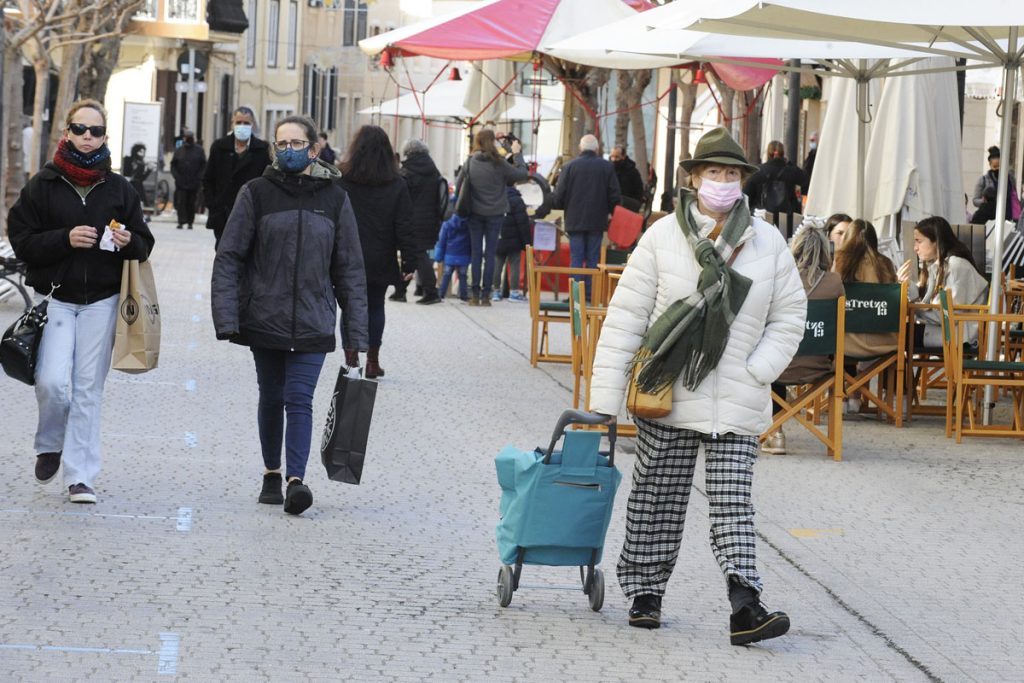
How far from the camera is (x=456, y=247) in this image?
66.6 feet

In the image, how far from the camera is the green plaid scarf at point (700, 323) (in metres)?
6.02

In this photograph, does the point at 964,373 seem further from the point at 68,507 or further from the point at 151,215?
the point at 151,215

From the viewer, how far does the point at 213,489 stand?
28.4 ft

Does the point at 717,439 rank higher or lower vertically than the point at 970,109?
lower

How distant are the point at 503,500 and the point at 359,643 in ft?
2.71

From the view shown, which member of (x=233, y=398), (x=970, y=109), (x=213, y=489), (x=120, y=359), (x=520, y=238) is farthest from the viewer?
(x=970, y=109)

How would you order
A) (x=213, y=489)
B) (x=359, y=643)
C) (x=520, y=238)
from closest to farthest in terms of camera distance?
(x=359, y=643) → (x=213, y=489) → (x=520, y=238)

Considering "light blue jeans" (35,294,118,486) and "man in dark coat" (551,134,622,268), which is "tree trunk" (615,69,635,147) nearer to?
"man in dark coat" (551,134,622,268)

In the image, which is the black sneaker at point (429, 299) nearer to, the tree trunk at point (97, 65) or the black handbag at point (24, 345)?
the black handbag at point (24, 345)

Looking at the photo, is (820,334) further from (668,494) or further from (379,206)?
(668,494)

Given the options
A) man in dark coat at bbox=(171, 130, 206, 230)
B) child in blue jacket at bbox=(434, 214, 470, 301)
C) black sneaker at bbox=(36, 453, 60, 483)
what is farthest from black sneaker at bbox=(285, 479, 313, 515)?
man in dark coat at bbox=(171, 130, 206, 230)

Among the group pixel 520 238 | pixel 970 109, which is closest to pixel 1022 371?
pixel 520 238

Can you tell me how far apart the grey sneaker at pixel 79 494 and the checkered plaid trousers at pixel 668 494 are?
2720mm

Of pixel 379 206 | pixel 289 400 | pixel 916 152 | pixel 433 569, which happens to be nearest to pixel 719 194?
pixel 433 569
